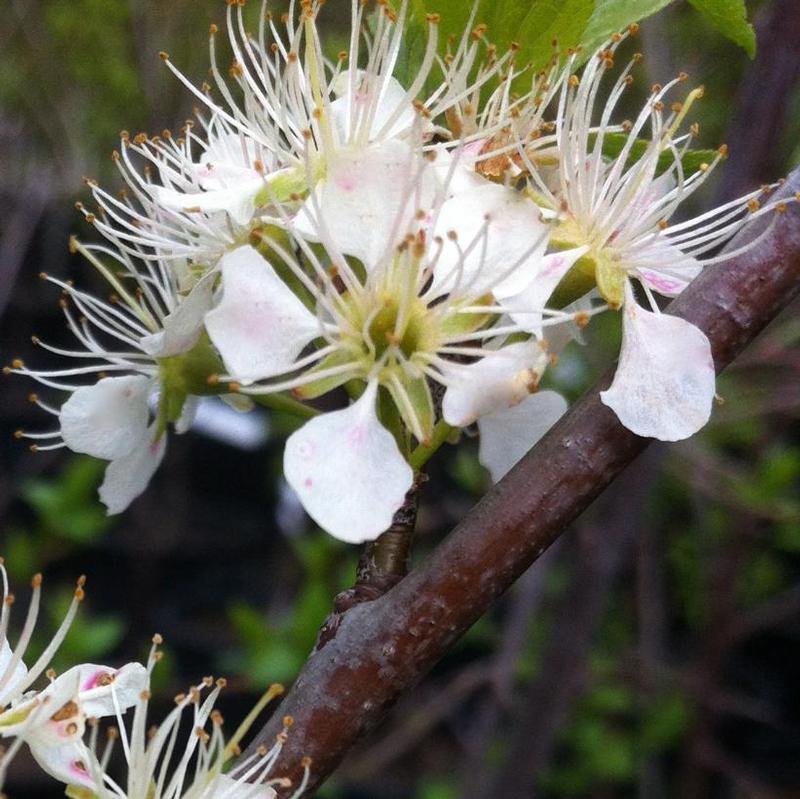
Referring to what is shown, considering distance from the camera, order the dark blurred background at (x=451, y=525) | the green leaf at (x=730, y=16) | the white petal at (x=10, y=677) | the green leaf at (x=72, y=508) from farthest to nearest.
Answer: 1. the green leaf at (x=72, y=508)
2. the dark blurred background at (x=451, y=525)
3. the green leaf at (x=730, y=16)
4. the white petal at (x=10, y=677)

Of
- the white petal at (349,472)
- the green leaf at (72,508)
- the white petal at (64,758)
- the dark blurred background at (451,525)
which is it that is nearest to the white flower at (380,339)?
the white petal at (349,472)

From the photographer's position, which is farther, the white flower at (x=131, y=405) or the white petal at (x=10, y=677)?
the white flower at (x=131, y=405)

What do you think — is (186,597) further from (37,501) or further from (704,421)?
(704,421)

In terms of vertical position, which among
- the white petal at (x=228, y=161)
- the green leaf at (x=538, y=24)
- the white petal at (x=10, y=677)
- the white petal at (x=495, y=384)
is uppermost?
the green leaf at (x=538, y=24)

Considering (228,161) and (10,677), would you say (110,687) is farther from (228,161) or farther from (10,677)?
(228,161)

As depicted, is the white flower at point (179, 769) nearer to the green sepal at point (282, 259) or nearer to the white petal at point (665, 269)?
the green sepal at point (282, 259)

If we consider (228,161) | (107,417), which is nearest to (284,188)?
(228,161)

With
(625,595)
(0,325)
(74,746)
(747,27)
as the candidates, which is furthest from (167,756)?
(0,325)
